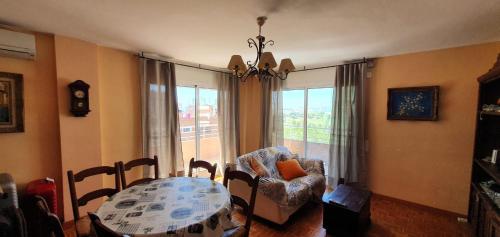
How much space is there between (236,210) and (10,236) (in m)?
2.21

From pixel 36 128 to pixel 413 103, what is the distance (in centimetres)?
483

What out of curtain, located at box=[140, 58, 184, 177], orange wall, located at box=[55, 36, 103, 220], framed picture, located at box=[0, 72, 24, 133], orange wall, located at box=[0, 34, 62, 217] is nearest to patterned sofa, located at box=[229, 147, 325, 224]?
curtain, located at box=[140, 58, 184, 177]

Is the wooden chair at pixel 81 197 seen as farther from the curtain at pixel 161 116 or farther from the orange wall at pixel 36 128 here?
the curtain at pixel 161 116

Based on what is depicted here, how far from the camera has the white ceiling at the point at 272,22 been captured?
169 cm

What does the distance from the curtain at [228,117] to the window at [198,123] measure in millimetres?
114

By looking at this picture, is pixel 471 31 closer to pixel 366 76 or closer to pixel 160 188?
pixel 366 76

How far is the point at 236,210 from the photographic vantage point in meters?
2.97

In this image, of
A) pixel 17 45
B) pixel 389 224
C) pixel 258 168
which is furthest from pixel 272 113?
pixel 17 45

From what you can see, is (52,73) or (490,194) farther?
(52,73)

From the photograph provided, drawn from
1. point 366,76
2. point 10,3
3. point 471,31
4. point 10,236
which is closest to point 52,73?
point 10,3

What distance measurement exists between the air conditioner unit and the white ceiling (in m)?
0.12

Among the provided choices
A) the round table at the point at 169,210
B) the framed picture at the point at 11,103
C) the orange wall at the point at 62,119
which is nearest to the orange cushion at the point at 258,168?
the round table at the point at 169,210

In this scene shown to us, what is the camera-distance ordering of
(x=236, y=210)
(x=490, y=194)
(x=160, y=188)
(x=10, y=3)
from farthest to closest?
(x=236, y=210), (x=490, y=194), (x=160, y=188), (x=10, y=3)

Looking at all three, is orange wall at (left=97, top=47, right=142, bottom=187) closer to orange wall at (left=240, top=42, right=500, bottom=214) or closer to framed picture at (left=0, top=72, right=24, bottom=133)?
framed picture at (left=0, top=72, right=24, bottom=133)
